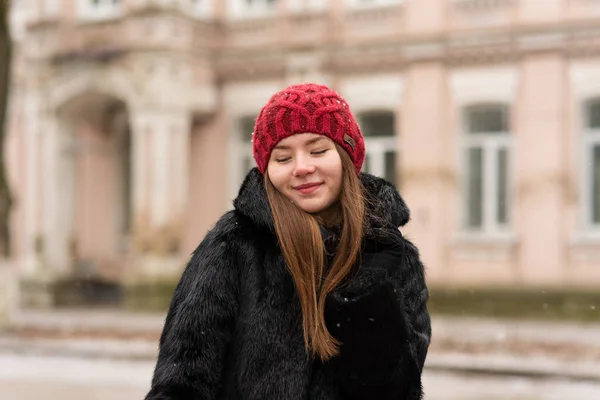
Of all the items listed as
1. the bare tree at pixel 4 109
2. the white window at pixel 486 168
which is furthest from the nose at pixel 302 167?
the white window at pixel 486 168

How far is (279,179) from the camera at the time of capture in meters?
2.51

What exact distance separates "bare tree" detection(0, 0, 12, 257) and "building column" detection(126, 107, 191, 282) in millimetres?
3687

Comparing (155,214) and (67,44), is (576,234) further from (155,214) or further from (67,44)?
(67,44)

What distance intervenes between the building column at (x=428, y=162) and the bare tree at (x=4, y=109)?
655 centimetres

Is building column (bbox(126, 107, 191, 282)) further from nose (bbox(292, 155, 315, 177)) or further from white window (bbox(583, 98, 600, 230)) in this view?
nose (bbox(292, 155, 315, 177))

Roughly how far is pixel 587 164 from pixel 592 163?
3.1 inches

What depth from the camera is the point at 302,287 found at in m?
2.36

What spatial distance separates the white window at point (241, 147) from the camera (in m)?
19.5

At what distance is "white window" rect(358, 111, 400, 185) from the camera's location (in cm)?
1836

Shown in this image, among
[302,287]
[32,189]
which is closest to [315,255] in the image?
[302,287]

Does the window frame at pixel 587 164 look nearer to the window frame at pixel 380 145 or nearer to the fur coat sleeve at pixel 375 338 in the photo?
the window frame at pixel 380 145

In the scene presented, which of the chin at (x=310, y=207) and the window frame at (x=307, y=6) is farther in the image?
the window frame at (x=307, y=6)

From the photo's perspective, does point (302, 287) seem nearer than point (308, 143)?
Yes

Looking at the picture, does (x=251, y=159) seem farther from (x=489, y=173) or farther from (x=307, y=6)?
(x=489, y=173)
